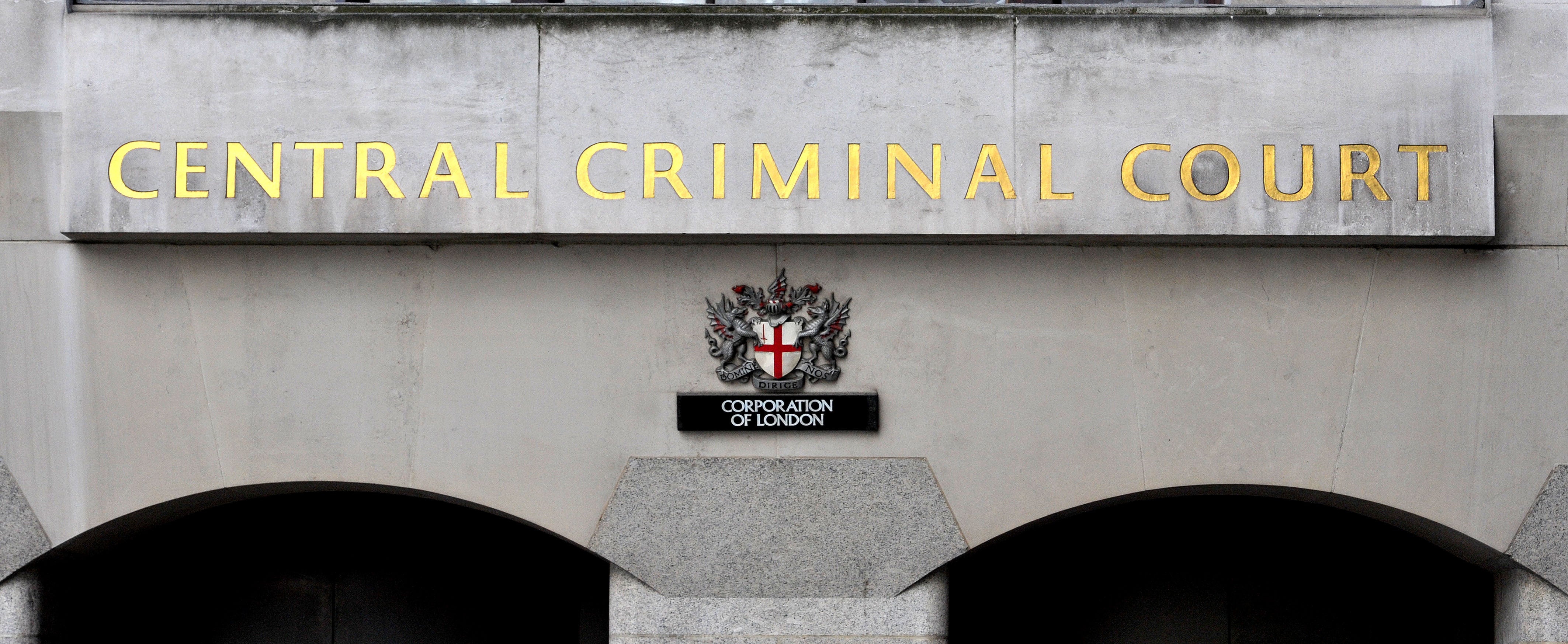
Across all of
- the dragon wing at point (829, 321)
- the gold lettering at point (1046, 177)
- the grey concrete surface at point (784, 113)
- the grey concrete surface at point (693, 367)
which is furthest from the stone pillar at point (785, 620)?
the gold lettering at point (1046, 177)

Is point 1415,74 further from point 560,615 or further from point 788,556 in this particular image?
point 560,615

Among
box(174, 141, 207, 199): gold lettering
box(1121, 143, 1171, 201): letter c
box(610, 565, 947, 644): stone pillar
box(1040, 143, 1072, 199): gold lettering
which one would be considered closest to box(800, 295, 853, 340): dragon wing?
box(1040, 143, 1072, 199): gold lettering

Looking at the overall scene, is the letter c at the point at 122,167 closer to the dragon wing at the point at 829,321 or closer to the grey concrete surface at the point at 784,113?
the grey concrete surface at the point at 784,113

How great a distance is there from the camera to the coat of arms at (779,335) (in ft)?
24.1

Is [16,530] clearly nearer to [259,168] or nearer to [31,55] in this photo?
[259,168]

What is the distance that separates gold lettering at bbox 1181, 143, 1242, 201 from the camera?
23.4 ft

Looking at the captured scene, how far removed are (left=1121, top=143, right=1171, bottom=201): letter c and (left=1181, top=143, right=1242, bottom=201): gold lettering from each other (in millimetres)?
119

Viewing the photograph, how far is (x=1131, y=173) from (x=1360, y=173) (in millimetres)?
1315

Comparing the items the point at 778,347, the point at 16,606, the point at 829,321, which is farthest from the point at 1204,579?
the point at 16,606

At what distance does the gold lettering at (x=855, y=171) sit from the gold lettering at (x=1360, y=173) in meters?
2.76

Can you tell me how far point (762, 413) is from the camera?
7.37m

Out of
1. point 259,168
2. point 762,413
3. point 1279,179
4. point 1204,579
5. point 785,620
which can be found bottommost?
point 1204,579

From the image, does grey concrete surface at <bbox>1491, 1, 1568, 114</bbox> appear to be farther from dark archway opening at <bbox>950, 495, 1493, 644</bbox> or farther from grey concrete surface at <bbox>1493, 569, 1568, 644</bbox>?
dark archway opening at <bbox>950, 495, 1493, 644</bbox>

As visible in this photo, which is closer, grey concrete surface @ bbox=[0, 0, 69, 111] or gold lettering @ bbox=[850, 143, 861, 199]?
gold lettering @ bbox=[850, 143, 861, 199]
